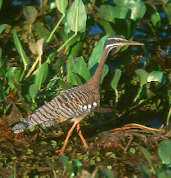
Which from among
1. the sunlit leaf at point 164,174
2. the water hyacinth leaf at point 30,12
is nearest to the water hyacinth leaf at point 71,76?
the water hyacinth leaf at point 30,12

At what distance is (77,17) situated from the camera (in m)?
8.47

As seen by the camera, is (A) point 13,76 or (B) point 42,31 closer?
(A) point 13,76

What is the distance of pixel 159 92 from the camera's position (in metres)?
8.59

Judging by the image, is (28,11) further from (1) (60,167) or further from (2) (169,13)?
(1) (60,167)

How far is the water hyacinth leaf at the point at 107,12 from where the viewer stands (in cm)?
933

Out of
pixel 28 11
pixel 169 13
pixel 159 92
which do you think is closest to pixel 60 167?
pixel 159 92

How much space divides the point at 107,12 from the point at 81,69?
1565 mm

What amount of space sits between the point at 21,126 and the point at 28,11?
94.7 inches

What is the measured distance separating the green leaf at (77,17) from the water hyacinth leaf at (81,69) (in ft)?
2.06

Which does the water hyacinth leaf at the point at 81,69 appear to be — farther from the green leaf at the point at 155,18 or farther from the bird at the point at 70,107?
the green leaf at the point at 155,18

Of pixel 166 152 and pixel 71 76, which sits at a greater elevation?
pixel 71 76

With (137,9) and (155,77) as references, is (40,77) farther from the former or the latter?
(137,9)

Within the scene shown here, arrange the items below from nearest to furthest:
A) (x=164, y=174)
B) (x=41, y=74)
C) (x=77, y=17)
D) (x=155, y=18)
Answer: (x=164, y=174), (x=41, y=74), (x=77, y=17), (x=155, y=18)

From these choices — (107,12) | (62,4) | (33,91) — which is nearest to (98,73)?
(33,91)
